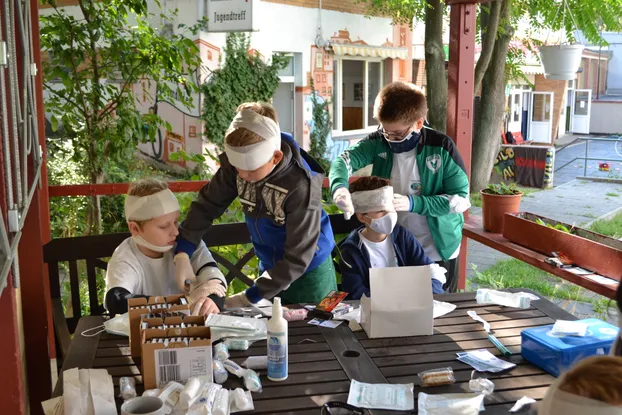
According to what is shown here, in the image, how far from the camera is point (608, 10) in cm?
841

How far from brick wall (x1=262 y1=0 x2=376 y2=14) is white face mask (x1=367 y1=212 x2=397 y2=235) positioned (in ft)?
29.2

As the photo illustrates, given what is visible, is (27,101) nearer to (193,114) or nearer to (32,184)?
(32,184)

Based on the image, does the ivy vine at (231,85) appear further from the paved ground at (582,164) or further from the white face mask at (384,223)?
the white face mask at (384,223)

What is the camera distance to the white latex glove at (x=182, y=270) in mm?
2580

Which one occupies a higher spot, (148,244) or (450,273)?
(148,244)

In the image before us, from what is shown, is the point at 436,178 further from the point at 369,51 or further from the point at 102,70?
the point at 369,51

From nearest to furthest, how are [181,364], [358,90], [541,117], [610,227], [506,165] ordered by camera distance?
[181,364] → [610,227] → [506,165] → [358,90] → [541,117]

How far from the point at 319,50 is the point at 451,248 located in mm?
9411

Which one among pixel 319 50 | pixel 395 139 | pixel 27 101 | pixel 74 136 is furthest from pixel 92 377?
pixel 319 50

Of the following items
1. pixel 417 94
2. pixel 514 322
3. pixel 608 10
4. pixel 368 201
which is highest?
pixel 608 10

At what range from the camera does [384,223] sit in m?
2.92

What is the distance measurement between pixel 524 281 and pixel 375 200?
14.4ft

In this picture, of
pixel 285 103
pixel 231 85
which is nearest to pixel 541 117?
pixel 285 103

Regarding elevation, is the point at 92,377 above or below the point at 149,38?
below
